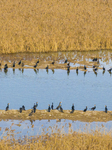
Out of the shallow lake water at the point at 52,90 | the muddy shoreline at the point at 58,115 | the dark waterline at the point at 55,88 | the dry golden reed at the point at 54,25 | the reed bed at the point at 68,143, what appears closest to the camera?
the reed bed at the point at 68,143

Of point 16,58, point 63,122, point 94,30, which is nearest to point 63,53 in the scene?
point 16,58

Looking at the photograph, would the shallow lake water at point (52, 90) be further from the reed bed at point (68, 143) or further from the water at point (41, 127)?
the reed bed at point (68, 143)

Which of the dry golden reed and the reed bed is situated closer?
the reed bed

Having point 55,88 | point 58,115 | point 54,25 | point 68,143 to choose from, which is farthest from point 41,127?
point 54,25

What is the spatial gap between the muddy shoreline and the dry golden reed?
2208 centimetres

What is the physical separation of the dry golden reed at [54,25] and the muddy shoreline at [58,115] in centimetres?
2208

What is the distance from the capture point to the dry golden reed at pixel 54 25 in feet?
148

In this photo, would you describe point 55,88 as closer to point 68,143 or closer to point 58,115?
point 58,115

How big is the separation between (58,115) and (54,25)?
3392 centimetres

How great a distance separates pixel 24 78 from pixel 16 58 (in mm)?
8829

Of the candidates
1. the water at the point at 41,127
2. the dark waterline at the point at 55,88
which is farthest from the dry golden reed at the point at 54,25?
the water at the point at 41,127

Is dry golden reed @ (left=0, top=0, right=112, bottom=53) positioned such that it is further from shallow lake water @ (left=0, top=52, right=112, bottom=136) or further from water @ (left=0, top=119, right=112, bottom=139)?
water @ (left=0, top=119, right=112, bottom=139)

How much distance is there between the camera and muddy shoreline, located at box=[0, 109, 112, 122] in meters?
20.8

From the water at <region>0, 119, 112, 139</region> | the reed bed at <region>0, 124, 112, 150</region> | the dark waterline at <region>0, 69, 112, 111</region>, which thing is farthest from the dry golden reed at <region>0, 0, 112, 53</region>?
the reed bed at <region>0, 124, 112, 150</region>
